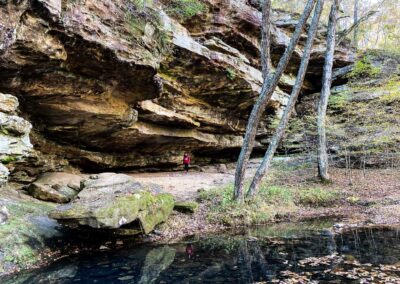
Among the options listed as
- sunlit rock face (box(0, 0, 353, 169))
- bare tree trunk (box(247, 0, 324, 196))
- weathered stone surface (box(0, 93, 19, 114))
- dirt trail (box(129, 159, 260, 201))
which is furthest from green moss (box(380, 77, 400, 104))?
weathered stone surface (box(0, 93, 19, 114))

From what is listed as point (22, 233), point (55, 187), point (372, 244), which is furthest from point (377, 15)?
point (22, 233)

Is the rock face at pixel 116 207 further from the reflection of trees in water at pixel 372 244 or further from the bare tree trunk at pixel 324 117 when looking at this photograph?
the bare tree trunk at pixel 324 117

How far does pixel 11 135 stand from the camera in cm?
930

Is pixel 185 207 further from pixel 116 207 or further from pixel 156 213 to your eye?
pixel 116 207

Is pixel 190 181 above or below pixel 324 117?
below

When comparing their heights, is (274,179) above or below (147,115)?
below

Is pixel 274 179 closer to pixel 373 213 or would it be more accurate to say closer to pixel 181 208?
pixel 373 213

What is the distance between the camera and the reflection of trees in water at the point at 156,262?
740 centimetres

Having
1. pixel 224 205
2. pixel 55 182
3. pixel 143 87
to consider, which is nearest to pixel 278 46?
pixel 143 87

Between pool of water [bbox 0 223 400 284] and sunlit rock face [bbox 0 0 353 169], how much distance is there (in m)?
6.35

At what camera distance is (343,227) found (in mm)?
11703

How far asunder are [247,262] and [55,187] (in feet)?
28.8

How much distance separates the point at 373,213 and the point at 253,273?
28.2 feet

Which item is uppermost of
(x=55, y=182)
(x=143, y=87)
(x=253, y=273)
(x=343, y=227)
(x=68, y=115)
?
(x=143, y=87)
